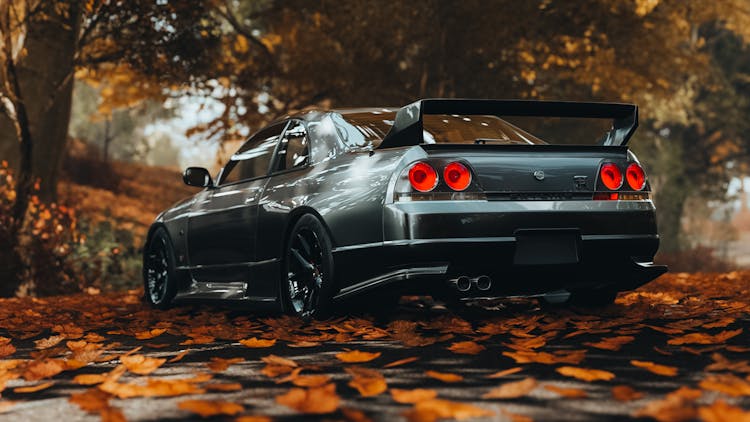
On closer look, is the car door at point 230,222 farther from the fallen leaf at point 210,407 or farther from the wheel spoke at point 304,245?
the fallen leaf at point 210,407

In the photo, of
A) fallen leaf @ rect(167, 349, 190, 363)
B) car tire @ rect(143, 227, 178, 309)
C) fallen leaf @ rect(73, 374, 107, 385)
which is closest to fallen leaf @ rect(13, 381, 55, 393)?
fallen leaf @ rect(73, 374, 107, 385)

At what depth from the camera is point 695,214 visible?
4925 centimetres

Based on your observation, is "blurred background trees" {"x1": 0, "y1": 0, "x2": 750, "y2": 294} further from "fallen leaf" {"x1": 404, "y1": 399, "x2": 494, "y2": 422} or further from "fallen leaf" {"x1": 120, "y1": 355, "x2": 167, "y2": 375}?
"fallen leaf" {"x1": 404, "y1": 399, "x2": 494, "y2": 422}

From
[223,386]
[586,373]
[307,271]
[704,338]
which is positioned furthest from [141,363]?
[704,338]

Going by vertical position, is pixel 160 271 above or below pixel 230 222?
below

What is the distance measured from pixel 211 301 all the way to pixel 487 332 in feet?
9.64

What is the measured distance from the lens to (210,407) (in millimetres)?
3992

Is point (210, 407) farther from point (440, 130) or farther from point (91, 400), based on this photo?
point (440, 130)

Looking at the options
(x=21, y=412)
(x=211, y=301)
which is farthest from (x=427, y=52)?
(x=21, y=412)

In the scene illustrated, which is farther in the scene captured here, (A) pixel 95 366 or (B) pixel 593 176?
(B) pixel 593 176

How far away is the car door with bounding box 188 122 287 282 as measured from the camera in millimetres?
7602

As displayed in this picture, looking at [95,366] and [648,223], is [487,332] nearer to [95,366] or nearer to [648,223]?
[648,223]

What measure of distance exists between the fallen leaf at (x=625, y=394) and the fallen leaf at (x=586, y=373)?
0.28m

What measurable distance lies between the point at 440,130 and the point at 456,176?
1069 millimetres
